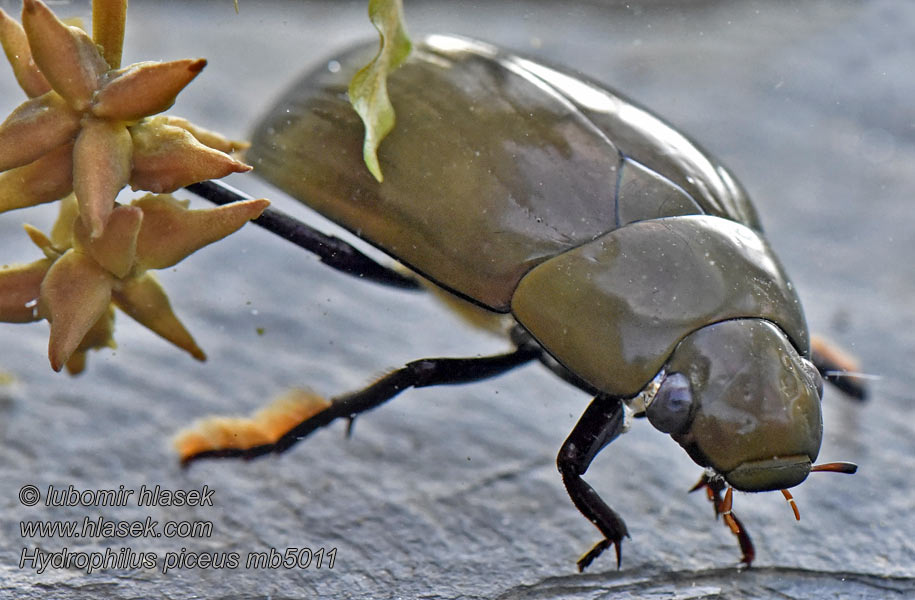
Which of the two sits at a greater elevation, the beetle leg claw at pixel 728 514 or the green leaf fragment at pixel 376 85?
the green leaf fragment at pixel 376 85

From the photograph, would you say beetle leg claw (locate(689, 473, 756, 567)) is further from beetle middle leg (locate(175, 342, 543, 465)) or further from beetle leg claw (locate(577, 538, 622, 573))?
beetle middle leg (locate(175, 342, 543, 465))

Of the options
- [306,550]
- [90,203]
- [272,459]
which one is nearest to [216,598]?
[306,550]

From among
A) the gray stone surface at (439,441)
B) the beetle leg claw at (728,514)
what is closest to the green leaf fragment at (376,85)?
the gray stone surface at (439,441)

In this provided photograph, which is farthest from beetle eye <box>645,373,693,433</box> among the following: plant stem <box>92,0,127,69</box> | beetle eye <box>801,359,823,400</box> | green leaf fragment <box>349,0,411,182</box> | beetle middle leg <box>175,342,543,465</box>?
plant stem <box>92,0,127,69</box>

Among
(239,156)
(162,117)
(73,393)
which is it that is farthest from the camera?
(73,393)

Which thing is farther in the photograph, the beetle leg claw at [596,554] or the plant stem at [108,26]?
the beetle leg claw at [596,554]

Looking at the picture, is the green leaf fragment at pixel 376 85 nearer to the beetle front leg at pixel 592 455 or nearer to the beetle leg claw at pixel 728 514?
the beetle front leg at pixel 592 455

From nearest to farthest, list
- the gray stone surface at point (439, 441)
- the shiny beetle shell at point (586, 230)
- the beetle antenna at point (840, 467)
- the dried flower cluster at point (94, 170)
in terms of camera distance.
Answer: the dried flower cluster at point (94, 170) < the shiny beetle shell at point (586, 230) < the beetle antenna at point (840, 467) < the gray stone surface at point (439, 441)

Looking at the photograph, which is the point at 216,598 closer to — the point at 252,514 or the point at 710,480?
the point at 252,514

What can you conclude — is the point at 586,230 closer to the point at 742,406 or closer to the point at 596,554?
the point at 742,406
